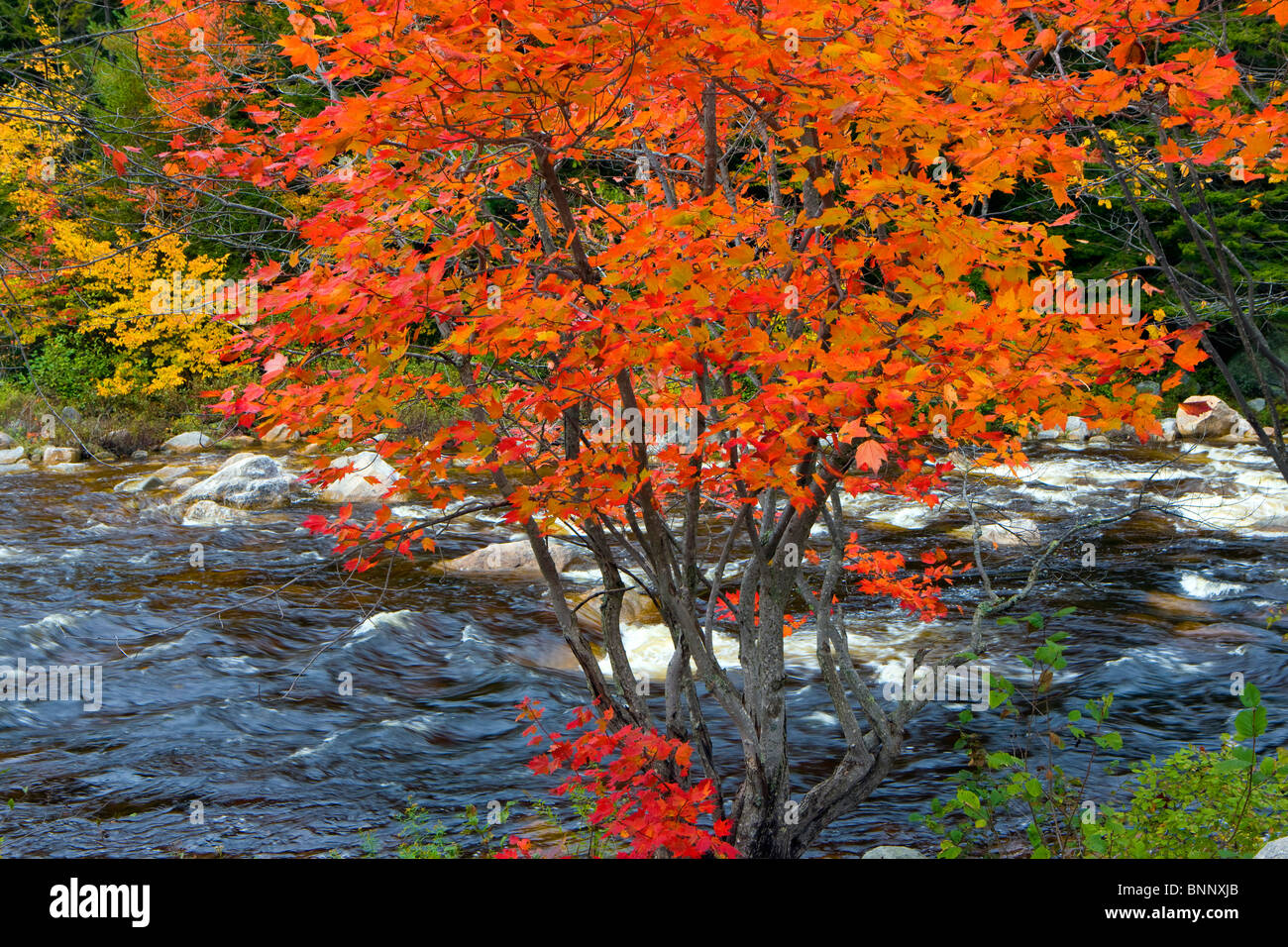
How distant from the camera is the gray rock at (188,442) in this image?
16.7 meters

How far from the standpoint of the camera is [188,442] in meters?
16.8

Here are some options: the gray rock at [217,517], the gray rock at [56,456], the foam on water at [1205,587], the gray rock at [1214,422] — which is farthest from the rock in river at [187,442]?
the gray rock at [1214,422]

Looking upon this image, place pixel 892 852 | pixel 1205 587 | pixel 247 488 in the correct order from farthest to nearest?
pixel 247 488 → pixel 1205 587 → pixel 892 852

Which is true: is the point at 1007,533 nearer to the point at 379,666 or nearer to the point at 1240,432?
the point at 379,666

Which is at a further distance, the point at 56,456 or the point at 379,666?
the point at 56,456

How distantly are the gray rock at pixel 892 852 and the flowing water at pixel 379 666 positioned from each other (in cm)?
28

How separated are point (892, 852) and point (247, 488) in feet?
31.9

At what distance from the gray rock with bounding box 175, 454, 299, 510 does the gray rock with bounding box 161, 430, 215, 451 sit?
16.0 ft

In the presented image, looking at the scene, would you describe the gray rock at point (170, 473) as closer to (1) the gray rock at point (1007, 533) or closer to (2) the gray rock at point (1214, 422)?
(1) the gray rock at point (1007, 533)

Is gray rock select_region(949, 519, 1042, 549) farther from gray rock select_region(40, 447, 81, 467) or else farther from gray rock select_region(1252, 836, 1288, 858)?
gray rock select_region(40, 447, 81, 467)

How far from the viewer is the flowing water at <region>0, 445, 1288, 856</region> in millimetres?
5109

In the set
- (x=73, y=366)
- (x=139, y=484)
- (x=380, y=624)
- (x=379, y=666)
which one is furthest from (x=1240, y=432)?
(x=73, y=366)
